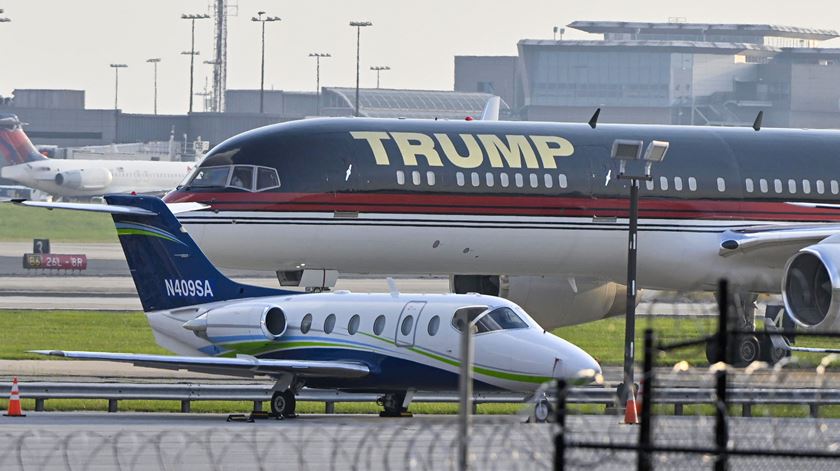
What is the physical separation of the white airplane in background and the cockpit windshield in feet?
333

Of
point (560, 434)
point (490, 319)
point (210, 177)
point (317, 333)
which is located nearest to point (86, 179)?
point (210, 177)

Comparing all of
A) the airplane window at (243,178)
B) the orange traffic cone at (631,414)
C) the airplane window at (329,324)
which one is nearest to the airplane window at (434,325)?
the airplane window at (329,324)

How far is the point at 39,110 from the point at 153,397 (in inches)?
6714

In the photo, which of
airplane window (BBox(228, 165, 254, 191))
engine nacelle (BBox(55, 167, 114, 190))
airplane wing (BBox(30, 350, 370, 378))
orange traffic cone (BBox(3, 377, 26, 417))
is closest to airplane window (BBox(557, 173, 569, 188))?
airplane window (BBox(228, 165, 254, 191))

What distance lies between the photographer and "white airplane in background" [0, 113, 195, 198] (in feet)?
431

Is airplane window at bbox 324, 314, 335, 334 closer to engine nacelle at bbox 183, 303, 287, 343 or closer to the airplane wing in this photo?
engine nacelle at bbox 183, 303, 287, 343

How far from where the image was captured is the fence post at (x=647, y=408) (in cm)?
1248

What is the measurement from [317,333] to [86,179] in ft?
357

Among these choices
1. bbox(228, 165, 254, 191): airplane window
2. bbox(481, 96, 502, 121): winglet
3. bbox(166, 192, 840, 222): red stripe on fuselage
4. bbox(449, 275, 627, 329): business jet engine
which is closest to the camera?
bbox(166, 192, 840, 222): red stripe on fuselage

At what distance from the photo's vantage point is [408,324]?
28.7 metres

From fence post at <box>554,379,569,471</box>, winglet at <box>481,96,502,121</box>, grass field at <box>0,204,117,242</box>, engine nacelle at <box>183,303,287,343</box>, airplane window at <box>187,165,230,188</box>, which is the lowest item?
grass field at <box>0,204,117,242</box>

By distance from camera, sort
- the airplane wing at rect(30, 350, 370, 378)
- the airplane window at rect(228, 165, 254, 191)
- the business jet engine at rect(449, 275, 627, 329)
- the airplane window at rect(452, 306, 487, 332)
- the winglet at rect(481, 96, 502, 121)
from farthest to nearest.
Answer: the winglet at rect(481, 96, 502, 121), the business jet engine at rect(449, 275, 627, 329), the airplane window at rect(228, 165, 254, 191), the airplane window at rect(452, 306, 487, 332), the airplane wing at rect(30, 350, 370, 378)

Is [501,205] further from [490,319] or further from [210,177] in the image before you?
[490,319]

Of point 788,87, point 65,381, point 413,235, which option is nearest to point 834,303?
point 413,235
